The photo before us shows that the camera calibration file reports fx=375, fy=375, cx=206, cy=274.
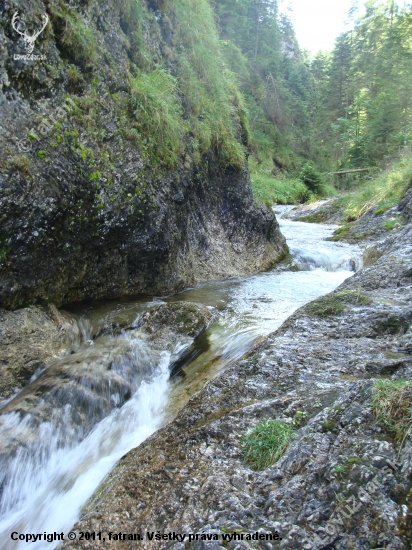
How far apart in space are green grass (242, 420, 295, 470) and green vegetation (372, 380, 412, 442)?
596 mm

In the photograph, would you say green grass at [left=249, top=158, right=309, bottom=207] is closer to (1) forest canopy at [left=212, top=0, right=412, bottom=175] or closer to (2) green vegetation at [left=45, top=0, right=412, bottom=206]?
(2) green vegetation at [left=45, top=0, right=412, bottom=206]

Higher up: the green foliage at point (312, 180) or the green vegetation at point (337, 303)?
the green foliage at point (312, 180)

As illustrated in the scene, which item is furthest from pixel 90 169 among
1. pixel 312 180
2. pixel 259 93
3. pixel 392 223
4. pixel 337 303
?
pixel 259 93

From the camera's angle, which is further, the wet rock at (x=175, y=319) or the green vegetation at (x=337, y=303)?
the wet rock at (x=175, y=319)

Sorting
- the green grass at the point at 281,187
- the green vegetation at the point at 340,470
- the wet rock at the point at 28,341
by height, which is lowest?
the green vegetation at the point at 340,470

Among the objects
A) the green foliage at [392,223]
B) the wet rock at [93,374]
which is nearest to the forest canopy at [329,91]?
the green foliage at [392,223]

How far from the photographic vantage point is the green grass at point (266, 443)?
7.85ft

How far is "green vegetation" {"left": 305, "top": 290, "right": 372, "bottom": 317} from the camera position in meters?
4.51

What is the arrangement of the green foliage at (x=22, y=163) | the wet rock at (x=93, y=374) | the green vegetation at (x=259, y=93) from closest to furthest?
the wet rock at (x=93, y=374) < the green foliage at (x=22, y=163) < the green vegetation at (x=259, y=93)

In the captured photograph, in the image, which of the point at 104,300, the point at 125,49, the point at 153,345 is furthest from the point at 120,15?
the point at 153,345

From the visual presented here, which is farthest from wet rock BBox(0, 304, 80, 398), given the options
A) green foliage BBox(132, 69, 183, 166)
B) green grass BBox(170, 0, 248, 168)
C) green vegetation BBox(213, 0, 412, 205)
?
green vegetation BBox(213, 0, 412, 205)

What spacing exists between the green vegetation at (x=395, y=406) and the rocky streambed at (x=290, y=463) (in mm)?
43

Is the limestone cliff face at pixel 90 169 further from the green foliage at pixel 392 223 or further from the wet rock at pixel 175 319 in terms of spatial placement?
the green foliage at pixel 392 223

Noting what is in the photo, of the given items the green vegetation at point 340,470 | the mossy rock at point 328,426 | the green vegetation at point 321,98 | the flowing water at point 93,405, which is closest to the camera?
the green vegetation at point 340,470
